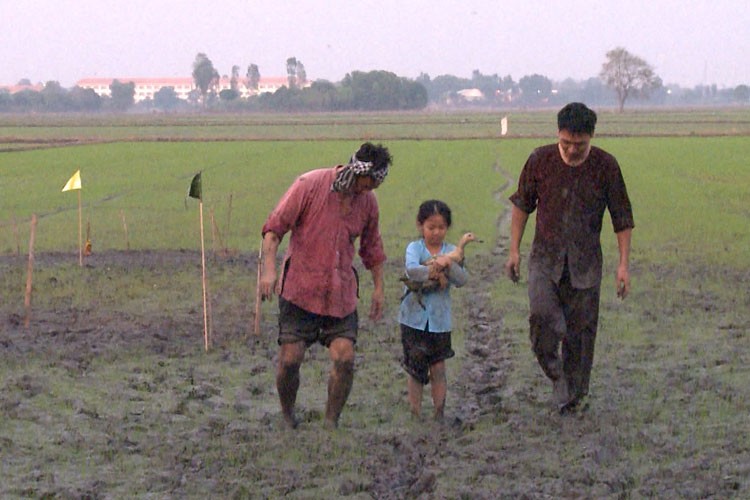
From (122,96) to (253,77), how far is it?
17.8 meters

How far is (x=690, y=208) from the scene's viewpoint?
848 inches

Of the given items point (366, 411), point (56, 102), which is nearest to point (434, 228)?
point (366, 411)

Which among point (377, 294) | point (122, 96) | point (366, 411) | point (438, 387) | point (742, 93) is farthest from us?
point (742, 93)

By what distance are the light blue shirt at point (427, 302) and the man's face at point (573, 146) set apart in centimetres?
83

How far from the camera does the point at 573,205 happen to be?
680 centimetres

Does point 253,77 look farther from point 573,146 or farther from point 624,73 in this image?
point 573,146

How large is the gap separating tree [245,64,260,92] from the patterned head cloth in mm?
133305

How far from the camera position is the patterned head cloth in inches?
240

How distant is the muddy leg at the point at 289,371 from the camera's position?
643 centimetres

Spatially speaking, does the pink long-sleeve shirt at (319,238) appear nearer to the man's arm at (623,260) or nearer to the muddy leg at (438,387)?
the muddy leg at (438,387)

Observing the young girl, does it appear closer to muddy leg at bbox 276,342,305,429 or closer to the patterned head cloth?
the patterned head cloth

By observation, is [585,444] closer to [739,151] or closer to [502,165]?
[502,165]

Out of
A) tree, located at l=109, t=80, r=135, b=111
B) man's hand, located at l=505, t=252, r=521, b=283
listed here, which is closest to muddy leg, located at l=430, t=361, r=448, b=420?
man's hand, located at l=505, t=252, r=521, b=283

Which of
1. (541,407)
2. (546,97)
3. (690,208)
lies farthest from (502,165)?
(546,97)
